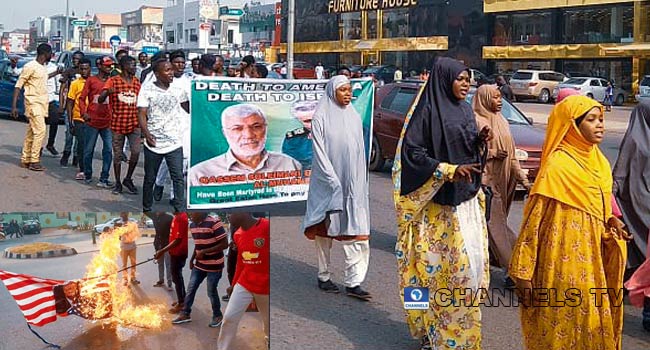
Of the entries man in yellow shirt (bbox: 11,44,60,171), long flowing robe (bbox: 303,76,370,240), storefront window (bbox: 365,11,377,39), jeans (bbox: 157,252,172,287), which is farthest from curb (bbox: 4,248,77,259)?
storefront window (bbox: 365,11,377,39)

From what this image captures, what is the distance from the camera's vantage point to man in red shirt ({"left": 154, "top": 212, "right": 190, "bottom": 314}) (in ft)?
11.3

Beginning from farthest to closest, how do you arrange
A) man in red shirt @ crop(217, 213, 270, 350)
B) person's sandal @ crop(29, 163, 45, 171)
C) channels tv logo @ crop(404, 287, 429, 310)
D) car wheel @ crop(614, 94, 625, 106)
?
car wheel @ crop(614, 94, 625, 106) → person's sandal @ crop(29, 163, 45, 171) → channels tv logo @ crop(404, 287, 429, 310) → man in red shirt @ crop(217, 213, 270, 350)

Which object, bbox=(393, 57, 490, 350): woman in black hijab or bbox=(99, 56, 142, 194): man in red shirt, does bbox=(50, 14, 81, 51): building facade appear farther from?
bbox=(393, 57, 490, 350): woman in black hijab

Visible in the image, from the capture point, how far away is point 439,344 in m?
4.79

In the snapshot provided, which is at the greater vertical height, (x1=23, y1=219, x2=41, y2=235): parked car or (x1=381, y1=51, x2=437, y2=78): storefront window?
(x1=381, y1=51, x2=437, y2=78): storefront window

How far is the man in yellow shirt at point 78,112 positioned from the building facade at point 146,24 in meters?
87.8

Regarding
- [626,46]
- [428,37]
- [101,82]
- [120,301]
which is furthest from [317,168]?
[428,37]

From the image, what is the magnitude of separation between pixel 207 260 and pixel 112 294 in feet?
1.32

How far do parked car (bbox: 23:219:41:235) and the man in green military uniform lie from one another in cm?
628

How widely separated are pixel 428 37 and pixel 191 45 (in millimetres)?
26794

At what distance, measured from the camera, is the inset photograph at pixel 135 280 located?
3387 mm

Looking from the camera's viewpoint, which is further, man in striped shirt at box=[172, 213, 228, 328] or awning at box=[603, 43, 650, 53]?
awning at box=[603, 43, 650, 53]

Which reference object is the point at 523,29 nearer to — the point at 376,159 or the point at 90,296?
the point at 376,159

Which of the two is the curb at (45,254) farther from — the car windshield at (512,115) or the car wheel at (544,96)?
the car wheel at (544,96)
